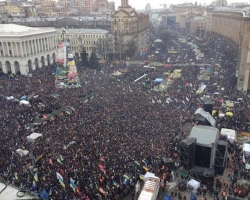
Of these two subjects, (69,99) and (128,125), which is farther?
(69,99)

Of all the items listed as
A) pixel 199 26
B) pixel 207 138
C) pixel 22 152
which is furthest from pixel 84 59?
pixel 199 26

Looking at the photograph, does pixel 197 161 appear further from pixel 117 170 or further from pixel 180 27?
pixel 180 27

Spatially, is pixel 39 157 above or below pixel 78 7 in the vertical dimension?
below

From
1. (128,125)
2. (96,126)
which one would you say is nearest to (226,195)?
(128,125)

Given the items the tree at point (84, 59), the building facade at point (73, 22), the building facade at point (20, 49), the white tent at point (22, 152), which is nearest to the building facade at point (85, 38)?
the building facade at point (73, 22)

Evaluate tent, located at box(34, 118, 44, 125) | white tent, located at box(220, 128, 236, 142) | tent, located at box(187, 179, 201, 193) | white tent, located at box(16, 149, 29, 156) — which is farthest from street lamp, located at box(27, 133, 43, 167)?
white tent, located at box(220, 128, 236, 142)

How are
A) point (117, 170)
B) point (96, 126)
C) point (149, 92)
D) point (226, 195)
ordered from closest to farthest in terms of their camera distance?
Answer: point (226, 195)
point (117, 170)
point (96, 126)
point (149, 92)
